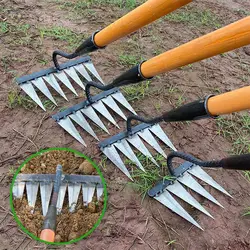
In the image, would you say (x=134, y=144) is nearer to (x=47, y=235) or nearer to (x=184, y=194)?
(x=184, y=194)

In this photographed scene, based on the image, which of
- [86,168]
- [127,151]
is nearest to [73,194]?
[86,168]

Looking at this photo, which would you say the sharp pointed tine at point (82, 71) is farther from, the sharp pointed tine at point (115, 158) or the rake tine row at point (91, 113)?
the sharp pointed tine at point (115, 158)

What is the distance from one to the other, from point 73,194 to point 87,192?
9 cm

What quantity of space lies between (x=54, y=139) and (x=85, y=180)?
1.31ft

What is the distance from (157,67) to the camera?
1876mm

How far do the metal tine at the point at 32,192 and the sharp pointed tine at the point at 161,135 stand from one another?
914mm

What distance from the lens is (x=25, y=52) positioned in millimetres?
2996

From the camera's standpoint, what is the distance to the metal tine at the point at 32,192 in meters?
2.05

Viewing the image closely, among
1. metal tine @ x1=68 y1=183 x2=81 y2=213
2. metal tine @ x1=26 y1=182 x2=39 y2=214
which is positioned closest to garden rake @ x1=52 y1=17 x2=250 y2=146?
metal tine @ x1=68 y1=183 x2=81 y2=213

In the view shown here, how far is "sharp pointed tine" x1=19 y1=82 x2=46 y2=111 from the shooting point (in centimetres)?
256

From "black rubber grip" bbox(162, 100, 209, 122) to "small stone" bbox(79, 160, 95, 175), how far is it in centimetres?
63

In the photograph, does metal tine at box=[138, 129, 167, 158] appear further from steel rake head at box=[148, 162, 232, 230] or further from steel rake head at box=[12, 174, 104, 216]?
steel rake head at box=[12, 174, 104, 216]

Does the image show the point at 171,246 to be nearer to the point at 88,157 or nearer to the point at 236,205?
the point at 236,205

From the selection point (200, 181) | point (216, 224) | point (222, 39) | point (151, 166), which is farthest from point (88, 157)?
point (222, 39)
